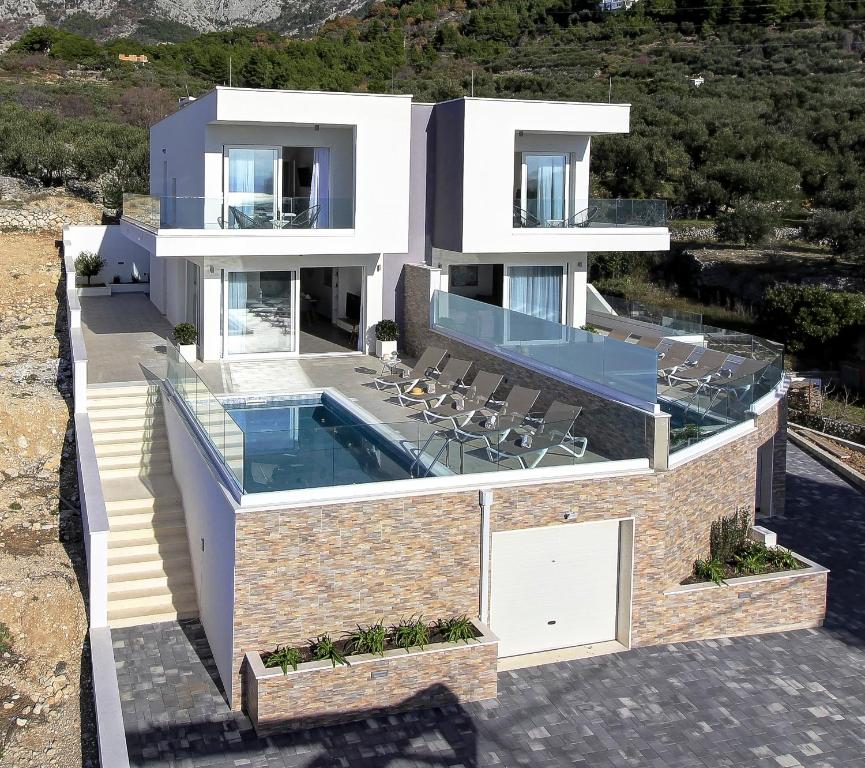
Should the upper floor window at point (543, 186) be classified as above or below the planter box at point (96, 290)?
above

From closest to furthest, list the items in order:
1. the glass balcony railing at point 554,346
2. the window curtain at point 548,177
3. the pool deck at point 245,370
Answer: the glass balcony railing at point 554,346, the pool deck at point 245,370, the window curtain at point 548,177

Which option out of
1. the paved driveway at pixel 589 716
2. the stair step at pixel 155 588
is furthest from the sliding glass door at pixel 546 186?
the stair step at pixel 155 588

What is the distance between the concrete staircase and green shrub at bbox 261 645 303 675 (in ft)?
9.28

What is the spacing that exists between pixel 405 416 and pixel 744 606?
6.40m

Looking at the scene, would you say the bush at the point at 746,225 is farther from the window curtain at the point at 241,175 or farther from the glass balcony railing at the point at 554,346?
the window curtain at the point at 241,175

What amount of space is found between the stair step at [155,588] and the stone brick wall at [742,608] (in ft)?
20.6

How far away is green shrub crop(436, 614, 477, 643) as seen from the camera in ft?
39.5

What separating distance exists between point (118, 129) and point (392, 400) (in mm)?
32139

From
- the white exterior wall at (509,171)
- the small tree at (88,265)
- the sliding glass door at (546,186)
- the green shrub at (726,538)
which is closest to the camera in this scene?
the green shrub at (726,538)

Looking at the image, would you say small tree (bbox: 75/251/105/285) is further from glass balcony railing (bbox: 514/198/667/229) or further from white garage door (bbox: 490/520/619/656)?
white garage door (bbox: 490/520/619/656)

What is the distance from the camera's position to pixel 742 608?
45.5ft

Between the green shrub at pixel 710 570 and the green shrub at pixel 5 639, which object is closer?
the green shrub at pixel 5 639

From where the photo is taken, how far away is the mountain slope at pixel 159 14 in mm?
100375

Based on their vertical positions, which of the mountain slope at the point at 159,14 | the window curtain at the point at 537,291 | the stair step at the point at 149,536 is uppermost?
the mountain slope at the point at 159,14
